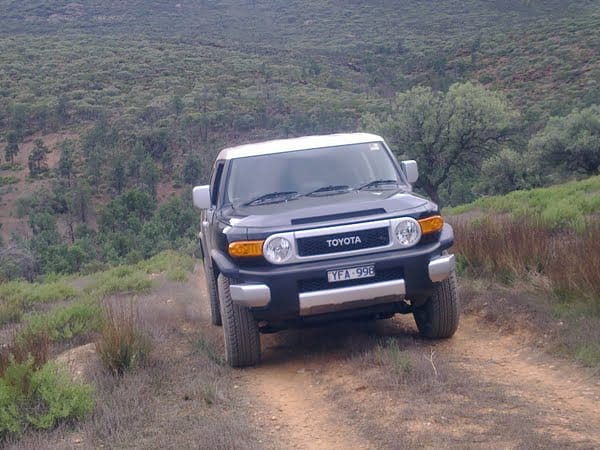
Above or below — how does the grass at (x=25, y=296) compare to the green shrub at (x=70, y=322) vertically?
below

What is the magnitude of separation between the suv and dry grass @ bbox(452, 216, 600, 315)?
43.0 inches

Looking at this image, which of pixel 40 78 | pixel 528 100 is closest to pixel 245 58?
pixel 40 78

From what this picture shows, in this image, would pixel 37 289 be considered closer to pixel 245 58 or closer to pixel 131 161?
pixel 131 161

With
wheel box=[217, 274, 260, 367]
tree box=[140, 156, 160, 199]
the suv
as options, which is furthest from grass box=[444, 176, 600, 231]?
tree box=[140, 156, 160, 199]

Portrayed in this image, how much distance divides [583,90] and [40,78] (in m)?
31.4

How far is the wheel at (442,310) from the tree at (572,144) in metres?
19.6

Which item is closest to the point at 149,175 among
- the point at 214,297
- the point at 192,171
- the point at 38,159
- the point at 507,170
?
the point at 192,171

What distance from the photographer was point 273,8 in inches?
2539

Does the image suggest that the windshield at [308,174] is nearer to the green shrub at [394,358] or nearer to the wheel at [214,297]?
the wheel at [214,297]

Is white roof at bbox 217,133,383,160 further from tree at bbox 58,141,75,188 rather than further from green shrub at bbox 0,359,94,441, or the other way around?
tree at bbox 58,141,75,188

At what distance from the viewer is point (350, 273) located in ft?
19.7

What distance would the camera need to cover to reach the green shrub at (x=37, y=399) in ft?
16.5

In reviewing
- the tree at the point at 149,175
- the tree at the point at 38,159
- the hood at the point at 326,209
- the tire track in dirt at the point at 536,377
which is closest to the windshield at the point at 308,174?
the hood at the point at 326,209

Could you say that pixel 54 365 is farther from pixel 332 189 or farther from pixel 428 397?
pixel 332 189
